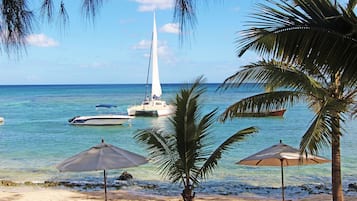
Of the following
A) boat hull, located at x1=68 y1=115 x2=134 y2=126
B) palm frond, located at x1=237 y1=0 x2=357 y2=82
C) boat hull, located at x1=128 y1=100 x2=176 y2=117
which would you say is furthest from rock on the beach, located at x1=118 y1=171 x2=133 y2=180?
boat hull, located at x1=128 y1=100 x2=176 y2=117

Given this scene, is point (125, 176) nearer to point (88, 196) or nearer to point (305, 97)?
point (88, 196)

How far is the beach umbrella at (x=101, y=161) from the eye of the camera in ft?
26.0

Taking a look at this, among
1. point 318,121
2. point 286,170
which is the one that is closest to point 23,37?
point 318,121

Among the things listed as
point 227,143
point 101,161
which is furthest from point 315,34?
point 101,161

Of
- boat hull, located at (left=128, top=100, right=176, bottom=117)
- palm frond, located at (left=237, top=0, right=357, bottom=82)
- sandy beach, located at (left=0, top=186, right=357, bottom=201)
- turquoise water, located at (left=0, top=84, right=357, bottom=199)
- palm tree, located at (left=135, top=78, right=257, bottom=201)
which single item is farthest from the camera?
boat hull, located at (left=128, top=100, right=176, bottom=117)

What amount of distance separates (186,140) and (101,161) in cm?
155

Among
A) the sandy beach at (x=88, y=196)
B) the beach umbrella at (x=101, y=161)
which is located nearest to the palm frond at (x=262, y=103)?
the beach umbrella at (x=101, y=161)

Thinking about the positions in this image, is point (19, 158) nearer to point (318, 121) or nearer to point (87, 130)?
point (87, 130)

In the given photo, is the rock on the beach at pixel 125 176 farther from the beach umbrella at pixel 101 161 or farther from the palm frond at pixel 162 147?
the palm frond at pixel 162 147

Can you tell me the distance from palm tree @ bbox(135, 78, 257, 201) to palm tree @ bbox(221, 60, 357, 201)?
2.68 feet

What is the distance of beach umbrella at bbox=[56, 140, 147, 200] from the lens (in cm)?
793

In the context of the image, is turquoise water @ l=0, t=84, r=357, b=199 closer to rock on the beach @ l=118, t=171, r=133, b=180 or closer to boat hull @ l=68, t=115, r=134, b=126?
rock on the beach @ l=118, t=171, r=133, b=180

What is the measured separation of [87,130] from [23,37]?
3050cm

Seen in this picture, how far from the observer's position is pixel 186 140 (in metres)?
7.97
